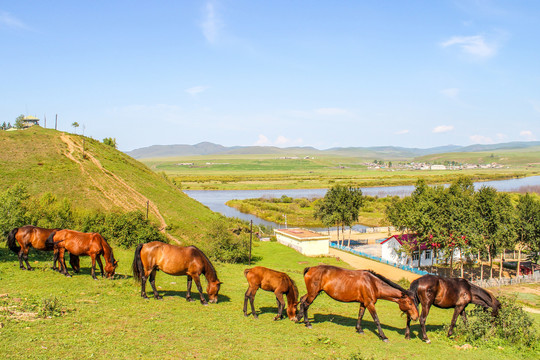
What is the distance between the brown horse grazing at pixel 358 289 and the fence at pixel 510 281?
26.6 metres

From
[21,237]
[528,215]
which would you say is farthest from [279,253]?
[21,237]

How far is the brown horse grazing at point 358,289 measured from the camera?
1191 centimetres

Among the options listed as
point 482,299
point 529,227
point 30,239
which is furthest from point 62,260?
point 529,227

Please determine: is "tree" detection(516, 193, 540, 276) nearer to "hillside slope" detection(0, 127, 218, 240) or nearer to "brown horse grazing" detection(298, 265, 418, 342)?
"brown horse grazing" detection(298, 265, 418, 342)

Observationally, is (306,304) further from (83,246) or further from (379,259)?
(379,259)

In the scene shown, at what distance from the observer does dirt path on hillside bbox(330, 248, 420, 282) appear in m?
36.2

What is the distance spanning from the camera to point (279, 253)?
4284cm

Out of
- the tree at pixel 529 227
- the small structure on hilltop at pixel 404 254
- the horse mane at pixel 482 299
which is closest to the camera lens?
the horse mane at pixel 482 299

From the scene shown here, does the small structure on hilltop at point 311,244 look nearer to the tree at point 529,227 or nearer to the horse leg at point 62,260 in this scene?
the tree at point 529,227

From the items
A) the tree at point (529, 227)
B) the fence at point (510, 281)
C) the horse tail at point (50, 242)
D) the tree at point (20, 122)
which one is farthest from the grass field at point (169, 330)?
the tree at point (20, 122)

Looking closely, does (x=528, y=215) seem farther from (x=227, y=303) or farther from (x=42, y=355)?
(x=42, y=355)

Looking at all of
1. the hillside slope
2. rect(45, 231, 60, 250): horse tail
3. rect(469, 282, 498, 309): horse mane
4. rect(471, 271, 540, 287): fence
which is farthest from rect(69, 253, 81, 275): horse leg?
rect(471, 271, 540, 287): fence

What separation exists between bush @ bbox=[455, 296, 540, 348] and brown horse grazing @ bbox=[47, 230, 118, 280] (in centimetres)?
1405

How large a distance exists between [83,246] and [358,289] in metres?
11.8
